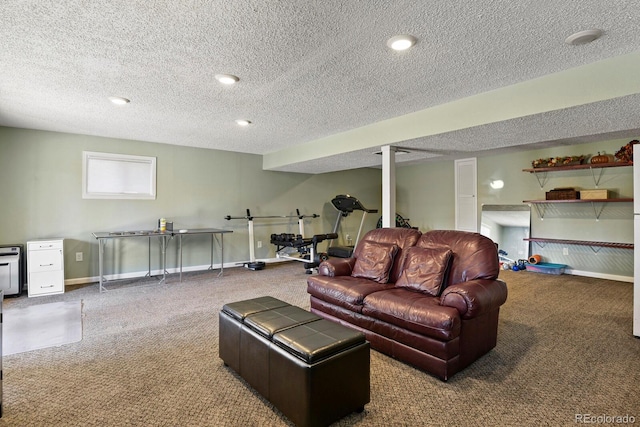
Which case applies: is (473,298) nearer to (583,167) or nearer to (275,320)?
(275,320)

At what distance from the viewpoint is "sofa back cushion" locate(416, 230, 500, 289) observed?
2662 millimetres

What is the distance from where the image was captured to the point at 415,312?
7.52ft

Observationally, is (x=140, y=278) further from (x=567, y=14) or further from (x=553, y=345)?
(x=567, y=14)

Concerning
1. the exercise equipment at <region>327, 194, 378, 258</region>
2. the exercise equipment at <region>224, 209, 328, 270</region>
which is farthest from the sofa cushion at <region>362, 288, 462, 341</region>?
the exercise equipment at <region>327, 194, 378, 258</region>

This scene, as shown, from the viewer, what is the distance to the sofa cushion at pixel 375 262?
315 cm

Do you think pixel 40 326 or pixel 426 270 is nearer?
pixel 426 270

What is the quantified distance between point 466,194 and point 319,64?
18.4 ft

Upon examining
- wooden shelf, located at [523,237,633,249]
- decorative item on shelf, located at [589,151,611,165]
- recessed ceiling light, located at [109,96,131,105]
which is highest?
recessed ceiling light, located at [109,96,131,105]

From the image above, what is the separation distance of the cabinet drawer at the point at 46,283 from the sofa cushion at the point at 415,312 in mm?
4352

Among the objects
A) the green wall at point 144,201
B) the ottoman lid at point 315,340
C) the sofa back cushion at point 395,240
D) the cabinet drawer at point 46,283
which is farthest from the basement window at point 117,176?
the ottoman lid at point 315,340

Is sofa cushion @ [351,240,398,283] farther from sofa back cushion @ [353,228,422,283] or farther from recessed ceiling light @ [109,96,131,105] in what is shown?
recessed ceiling light @ [109,96,131,105]

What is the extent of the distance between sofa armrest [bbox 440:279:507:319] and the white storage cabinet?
4.98 meters

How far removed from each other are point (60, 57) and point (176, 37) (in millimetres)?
1072

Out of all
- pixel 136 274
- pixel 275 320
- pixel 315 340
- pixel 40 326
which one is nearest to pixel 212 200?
pixel 136 274
